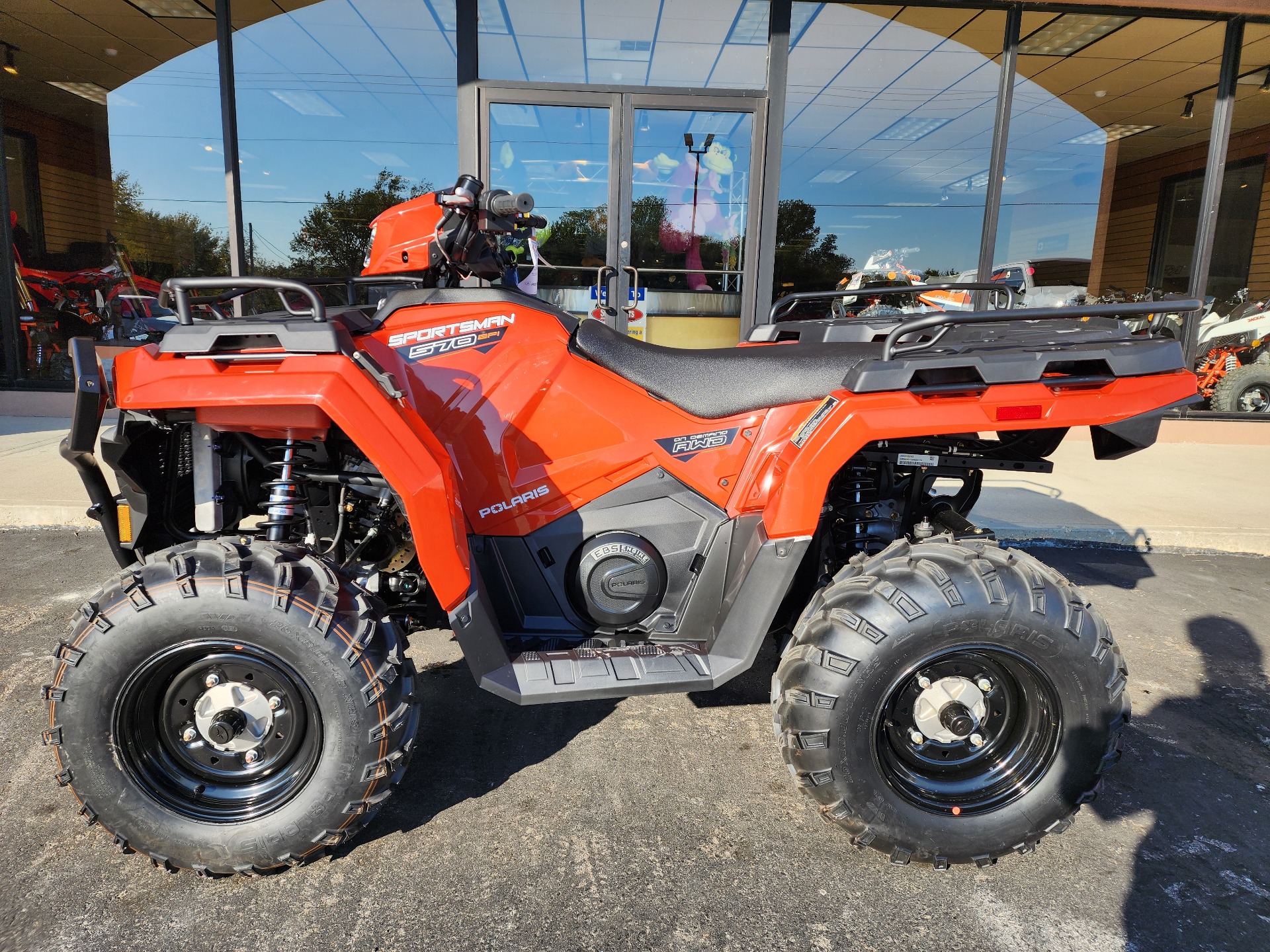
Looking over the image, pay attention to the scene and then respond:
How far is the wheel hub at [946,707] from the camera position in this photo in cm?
203

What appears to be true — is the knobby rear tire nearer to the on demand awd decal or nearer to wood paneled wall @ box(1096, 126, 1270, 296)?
the on demand awd decal

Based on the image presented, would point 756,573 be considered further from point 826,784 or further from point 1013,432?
point 1013,432

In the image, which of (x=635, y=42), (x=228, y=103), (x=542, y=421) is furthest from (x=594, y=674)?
(x=228, y=103)

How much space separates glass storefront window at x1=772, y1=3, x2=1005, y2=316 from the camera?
299 inches

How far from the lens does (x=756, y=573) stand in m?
2.13

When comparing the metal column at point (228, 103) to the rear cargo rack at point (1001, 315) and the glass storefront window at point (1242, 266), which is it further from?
the glass storefront window at point (1242, 266)

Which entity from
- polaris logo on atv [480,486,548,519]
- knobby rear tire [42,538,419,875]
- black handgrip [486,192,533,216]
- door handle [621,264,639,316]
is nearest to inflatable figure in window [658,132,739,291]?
door handle [621,264,639,316]

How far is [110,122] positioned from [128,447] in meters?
8.66

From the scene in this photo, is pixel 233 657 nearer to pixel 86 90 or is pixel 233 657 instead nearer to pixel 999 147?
pixel 999 147

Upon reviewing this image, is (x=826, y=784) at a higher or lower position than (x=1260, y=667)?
higher

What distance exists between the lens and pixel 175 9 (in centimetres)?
749

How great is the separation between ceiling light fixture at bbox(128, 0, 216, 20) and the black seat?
304 inches

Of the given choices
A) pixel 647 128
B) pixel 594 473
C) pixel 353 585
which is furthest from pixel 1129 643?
pixel 647 128

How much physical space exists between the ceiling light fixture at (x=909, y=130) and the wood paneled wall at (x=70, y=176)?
873cm
